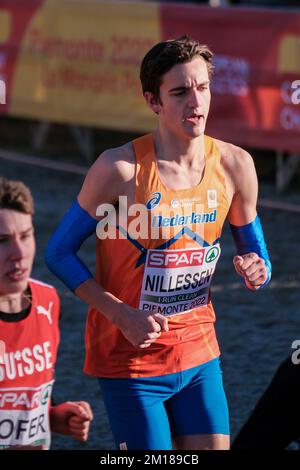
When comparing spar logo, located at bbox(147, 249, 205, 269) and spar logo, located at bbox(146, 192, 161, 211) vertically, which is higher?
spar logo, located at bbox(146, 192, 161, 211)

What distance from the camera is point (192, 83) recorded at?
14.8 feet

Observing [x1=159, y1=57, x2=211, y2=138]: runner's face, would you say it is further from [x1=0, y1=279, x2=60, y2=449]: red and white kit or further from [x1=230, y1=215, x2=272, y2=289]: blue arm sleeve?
[x1=0, y1=279, x2=60, y2=449]: red and white kit

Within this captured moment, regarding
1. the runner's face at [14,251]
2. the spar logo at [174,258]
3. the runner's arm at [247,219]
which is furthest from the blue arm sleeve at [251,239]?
the runner's face at [14,251]

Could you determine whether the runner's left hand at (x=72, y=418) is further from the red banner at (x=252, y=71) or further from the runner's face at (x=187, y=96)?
the red banner at (x=252, y=71)

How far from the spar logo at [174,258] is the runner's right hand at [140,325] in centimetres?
23

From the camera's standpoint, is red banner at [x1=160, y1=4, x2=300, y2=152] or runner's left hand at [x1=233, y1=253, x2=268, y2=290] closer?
runner's left hand at [x1=233, y1=253, x2=268, y2=290]

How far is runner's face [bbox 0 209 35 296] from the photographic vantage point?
428 centimetres

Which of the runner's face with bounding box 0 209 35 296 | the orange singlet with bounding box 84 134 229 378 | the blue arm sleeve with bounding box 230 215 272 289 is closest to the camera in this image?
the runner's face with bounding box 0 209 35 296

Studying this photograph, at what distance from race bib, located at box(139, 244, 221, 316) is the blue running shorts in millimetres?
253

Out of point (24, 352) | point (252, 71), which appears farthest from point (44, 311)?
point (252, 71)

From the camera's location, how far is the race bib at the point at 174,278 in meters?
4.54

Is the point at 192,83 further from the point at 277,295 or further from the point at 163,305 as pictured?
the point at 277,295

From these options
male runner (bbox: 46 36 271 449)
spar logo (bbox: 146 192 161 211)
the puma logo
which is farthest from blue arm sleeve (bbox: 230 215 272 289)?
the puma logo

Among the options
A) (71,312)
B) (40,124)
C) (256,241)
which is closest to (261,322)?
(71,312)
